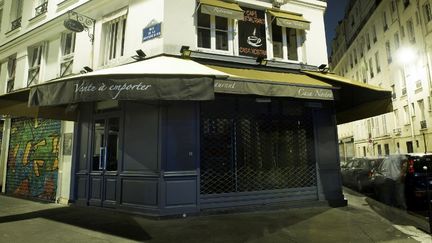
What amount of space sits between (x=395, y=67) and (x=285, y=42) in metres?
23.3

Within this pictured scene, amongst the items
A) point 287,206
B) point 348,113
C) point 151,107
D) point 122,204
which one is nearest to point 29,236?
point 122,204

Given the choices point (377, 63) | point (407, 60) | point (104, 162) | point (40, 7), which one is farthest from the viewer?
point (377, 63)

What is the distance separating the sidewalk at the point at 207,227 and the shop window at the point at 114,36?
4.53 meters

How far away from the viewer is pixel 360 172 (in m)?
14.0

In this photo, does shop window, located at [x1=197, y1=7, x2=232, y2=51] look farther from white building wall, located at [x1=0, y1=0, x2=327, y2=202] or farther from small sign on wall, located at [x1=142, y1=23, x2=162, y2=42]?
small sign on wall, located at [x1=142, y1=23, x2=162, y2=42]

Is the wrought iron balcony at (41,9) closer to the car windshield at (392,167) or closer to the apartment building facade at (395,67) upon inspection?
the car windshield at (392,167)

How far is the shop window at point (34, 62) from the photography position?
12.1 m

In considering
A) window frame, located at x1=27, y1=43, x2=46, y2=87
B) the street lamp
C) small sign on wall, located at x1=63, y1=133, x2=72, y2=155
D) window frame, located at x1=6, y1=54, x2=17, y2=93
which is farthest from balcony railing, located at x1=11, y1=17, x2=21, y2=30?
the street lamp

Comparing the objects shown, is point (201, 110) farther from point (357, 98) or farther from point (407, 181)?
point (407, 181)

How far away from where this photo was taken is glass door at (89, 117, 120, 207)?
333 inches

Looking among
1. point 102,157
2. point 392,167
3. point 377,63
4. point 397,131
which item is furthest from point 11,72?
point 377,63

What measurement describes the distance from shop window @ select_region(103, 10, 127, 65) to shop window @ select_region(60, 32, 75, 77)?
1836 millimetres

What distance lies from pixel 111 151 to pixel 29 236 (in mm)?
3097

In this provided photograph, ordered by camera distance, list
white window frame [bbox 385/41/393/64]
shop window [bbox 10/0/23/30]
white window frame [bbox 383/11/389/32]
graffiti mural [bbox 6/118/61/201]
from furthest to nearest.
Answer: white window frame [bbox 383/11/389/32] → white window frame [bbox 385/41/393/64] → shop window [bbox 10/0/23/30] → graffiti mural [bbox 6/118/61/201]
